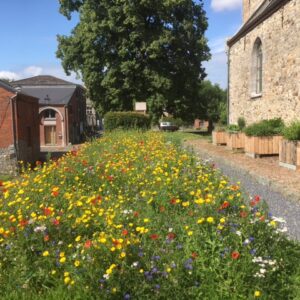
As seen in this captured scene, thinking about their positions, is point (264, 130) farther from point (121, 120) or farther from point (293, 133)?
point (121, 120)

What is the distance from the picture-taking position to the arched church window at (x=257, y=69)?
19703mm

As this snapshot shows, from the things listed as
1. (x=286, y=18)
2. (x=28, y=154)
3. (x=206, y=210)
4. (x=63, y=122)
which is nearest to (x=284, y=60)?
(x=286, y=18)

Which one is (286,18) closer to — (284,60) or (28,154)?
(284,60)

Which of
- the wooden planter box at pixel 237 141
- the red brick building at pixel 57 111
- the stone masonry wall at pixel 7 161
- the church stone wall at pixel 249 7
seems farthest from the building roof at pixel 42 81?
the wooden planter box at pixel 237 141

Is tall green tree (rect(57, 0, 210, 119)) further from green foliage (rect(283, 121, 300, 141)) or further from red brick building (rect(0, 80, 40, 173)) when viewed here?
green foliage (rect(283, 121, 300, 141))

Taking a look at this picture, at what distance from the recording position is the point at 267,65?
17.7 metres

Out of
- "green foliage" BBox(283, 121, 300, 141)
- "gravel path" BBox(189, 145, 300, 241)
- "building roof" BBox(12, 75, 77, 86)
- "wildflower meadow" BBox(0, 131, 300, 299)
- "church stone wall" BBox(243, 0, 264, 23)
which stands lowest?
"gravel path" BBox(189, 145, 300, 241)

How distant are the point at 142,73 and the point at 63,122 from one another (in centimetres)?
1860

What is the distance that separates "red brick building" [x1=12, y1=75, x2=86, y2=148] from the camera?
45969 millimetres

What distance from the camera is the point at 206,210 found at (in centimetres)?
393

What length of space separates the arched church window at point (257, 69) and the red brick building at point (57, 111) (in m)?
29.7

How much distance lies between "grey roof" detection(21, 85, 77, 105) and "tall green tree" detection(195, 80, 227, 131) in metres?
16.4

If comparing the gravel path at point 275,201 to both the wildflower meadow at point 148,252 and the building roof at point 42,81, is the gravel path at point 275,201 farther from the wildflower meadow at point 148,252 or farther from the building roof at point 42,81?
the building roof at point 42,81

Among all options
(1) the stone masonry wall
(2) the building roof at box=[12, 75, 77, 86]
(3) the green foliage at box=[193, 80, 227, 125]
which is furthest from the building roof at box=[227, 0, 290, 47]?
(2) the building roof at box=[12, 75, 77, 86]
